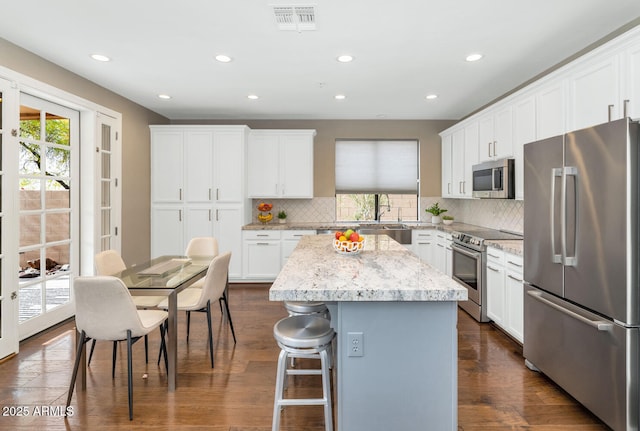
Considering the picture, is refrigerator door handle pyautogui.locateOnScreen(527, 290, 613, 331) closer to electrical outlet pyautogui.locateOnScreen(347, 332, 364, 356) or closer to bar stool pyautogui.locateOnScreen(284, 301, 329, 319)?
electrical outlet pyautogui.locateOnScreen(347, 332, 364, 356)

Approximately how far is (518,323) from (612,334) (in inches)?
48.3

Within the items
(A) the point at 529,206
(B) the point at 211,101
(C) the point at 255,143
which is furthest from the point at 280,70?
(A) the point at 529,206

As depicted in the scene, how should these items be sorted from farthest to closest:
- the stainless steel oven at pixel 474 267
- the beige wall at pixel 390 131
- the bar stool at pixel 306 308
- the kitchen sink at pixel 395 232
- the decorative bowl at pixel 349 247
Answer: the beige wall at pixel 390 131 → the kitchen sink at pixel 395 232 → the stainless steel oven at pixel 474 267 → the decorative bowl at pixel 349 247 → the bar stool at pixel 306 308

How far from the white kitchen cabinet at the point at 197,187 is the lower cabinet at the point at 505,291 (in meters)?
3.52

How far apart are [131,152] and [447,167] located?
4724mm

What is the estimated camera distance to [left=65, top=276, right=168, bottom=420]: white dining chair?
84.4 inches

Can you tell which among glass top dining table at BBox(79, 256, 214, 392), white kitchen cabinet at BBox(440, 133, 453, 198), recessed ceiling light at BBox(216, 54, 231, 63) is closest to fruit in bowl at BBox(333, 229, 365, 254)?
glass top dining table at BBox(79, 256, 214, 392)

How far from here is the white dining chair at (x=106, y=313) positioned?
84.4 inches

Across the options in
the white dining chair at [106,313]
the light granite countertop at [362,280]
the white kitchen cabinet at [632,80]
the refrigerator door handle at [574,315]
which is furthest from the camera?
the white kitchen cabinet at [632,80]

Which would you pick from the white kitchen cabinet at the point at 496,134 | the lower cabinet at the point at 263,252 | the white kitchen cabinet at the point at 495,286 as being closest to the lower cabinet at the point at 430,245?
the white kitchen cabinet at the point at 496,134

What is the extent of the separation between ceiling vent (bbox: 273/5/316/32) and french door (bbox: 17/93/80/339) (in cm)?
257

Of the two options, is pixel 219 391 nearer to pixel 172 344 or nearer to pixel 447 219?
pixel 172 344

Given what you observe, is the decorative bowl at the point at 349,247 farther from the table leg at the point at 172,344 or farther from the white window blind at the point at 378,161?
the white window blind at the point at 378,161

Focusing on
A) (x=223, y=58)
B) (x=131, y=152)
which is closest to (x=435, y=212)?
(x=223, y=58)
